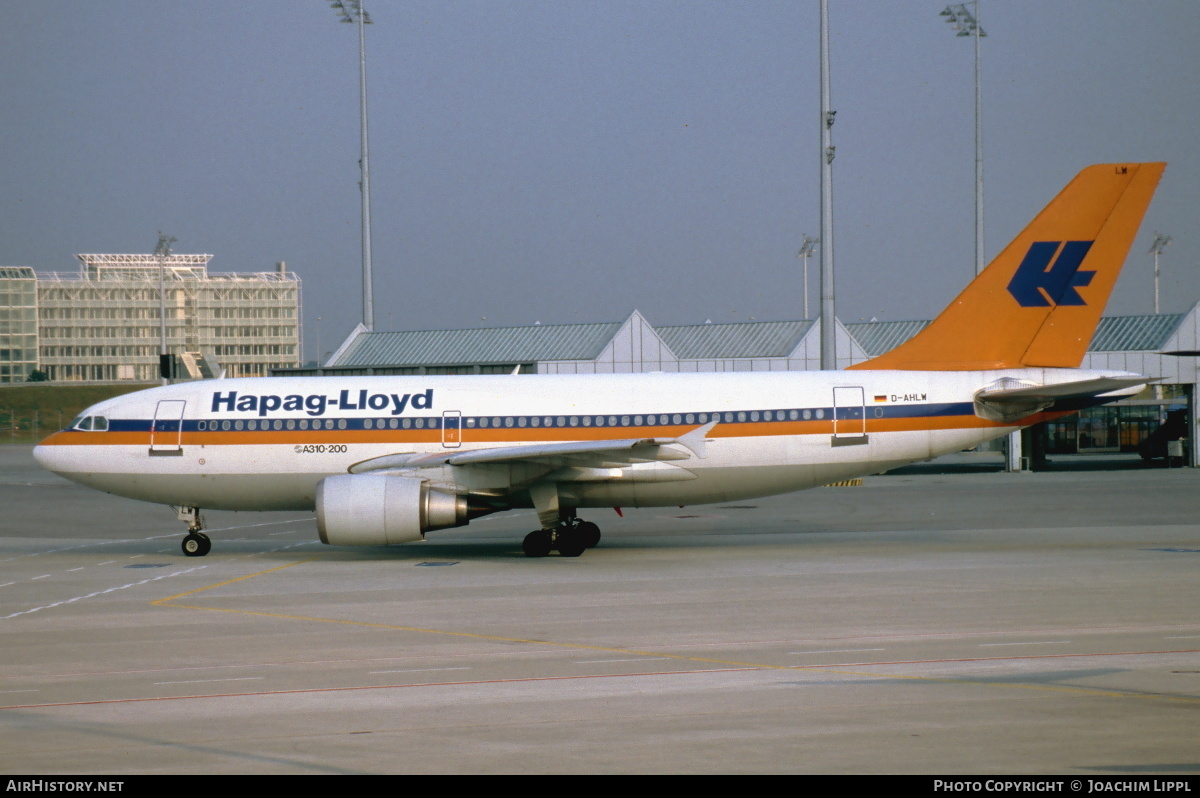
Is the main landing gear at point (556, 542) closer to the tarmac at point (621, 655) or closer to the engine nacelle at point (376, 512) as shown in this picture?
the tarmac at point (621, 655)

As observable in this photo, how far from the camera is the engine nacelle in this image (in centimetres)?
2330

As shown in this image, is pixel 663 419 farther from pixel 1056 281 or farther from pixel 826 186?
pixel 826 186

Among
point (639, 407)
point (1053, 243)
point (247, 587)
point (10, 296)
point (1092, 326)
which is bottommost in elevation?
point (247, 587)

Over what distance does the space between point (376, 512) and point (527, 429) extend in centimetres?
414

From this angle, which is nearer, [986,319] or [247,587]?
[247,587]

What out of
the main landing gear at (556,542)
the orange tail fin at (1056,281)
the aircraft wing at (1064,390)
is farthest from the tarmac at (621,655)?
the orange tail fin at (1056,281)

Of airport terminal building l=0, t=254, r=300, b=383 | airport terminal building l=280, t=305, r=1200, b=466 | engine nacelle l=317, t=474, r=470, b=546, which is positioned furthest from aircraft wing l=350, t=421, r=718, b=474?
airport terminal building l=0, t=254, r=300, b=383

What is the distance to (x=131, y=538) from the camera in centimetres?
3109

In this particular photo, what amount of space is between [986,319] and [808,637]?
12.6m

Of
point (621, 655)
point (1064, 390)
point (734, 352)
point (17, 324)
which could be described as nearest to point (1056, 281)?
point (1064, 390)

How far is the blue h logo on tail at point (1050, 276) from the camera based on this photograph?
25250mm

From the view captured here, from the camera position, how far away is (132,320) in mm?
179250

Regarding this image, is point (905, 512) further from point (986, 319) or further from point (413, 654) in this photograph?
point (413, 654)
